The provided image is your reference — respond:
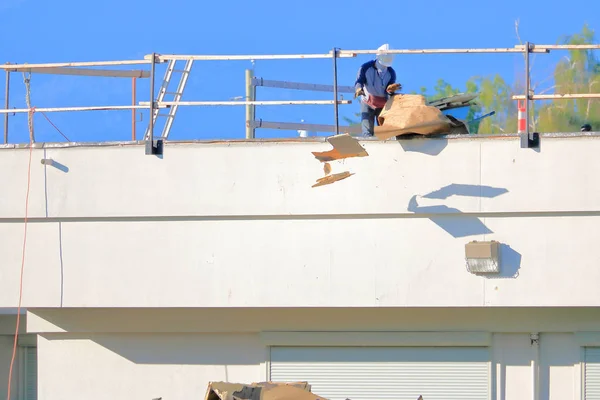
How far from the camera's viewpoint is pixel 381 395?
10.8 metres

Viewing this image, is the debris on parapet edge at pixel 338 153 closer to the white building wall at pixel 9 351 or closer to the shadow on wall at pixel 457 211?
the shadow on wall at pixel 457 211

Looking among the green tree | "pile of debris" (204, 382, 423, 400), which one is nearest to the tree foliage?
the green tree

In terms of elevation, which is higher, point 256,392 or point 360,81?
point 360,81

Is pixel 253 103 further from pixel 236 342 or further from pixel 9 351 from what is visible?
pixel 9 351

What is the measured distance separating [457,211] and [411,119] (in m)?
1.12

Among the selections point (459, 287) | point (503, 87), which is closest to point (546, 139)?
point (459, 287)

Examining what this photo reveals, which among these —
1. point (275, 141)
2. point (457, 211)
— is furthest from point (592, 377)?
point (275, 141)

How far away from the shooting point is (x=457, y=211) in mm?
10219

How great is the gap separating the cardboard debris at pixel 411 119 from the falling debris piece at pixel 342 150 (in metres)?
0.41

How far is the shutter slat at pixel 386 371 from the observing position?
35.2 ft

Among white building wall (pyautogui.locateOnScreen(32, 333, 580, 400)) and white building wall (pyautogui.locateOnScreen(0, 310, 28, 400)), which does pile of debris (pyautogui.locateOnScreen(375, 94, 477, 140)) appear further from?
white building wall (pyautogui.locateOnScreen(0, 310, 28, 400))

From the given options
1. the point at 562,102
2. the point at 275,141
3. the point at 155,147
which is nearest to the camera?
the point at 275,141

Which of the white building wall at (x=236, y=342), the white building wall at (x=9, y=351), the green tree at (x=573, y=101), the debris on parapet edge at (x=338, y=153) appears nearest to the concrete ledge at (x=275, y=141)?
the debris on parapet edge at (x=338, y=153)

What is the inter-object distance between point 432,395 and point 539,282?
1.84 m
